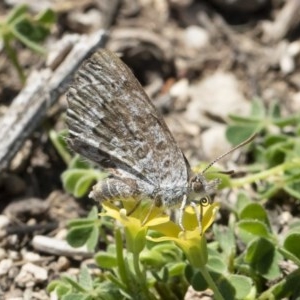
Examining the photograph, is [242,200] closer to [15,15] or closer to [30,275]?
[30,275]

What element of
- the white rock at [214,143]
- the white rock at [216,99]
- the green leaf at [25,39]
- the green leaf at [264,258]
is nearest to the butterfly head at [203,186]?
the green leaf at [264,258]

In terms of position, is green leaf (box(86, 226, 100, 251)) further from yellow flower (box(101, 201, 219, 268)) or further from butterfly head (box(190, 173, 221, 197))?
butterfly head (box(190, 173, 221, 197))

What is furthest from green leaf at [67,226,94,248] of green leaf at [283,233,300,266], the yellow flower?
green leaf at [283,233,300,266]

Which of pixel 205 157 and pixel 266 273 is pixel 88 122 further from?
pixel 205 157

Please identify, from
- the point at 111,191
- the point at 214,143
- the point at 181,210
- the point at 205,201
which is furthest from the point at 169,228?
the point at 214,143

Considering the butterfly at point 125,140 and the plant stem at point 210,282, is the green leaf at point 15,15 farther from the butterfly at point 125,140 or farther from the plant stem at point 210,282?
the plant stem at point 210,282
